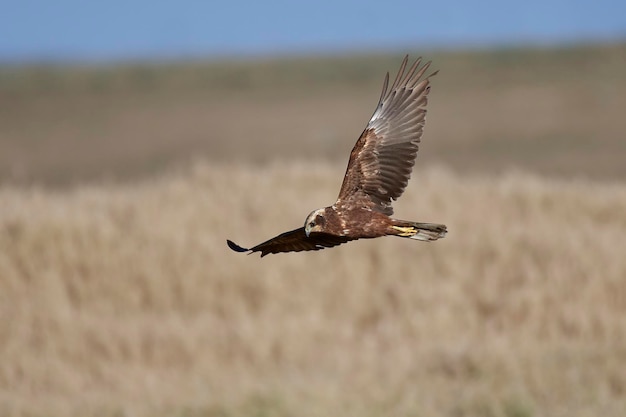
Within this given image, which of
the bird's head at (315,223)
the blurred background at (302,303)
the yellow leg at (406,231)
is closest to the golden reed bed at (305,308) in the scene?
the blurred background at (302,303)

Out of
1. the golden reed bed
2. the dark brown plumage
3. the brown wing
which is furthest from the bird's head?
the golden reed bed

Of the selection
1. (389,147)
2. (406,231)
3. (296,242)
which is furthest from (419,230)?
(389,147)

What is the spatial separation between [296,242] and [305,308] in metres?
7.33

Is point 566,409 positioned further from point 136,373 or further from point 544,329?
point 136,373

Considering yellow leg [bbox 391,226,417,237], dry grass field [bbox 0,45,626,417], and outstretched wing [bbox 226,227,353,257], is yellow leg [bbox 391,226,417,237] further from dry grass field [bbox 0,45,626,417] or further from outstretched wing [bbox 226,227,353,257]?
dry grass field [bbox 0,45,626,417]

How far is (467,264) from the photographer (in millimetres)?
13688

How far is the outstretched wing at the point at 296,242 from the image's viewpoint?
5707mm

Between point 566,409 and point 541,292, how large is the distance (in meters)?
2.75

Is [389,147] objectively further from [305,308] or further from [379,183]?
[305,308]

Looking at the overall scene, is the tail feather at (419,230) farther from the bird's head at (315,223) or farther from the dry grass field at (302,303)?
the dry grass field at (302,303)

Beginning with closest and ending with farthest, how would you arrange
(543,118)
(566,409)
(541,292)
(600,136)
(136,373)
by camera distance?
(566,409) < (136,373) < (541,292) < (600,136) < (543,118)

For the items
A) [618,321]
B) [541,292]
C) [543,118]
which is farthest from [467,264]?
[543,118]

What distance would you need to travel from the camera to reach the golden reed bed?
1093 centimetres

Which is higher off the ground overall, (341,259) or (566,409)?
(341,259)
